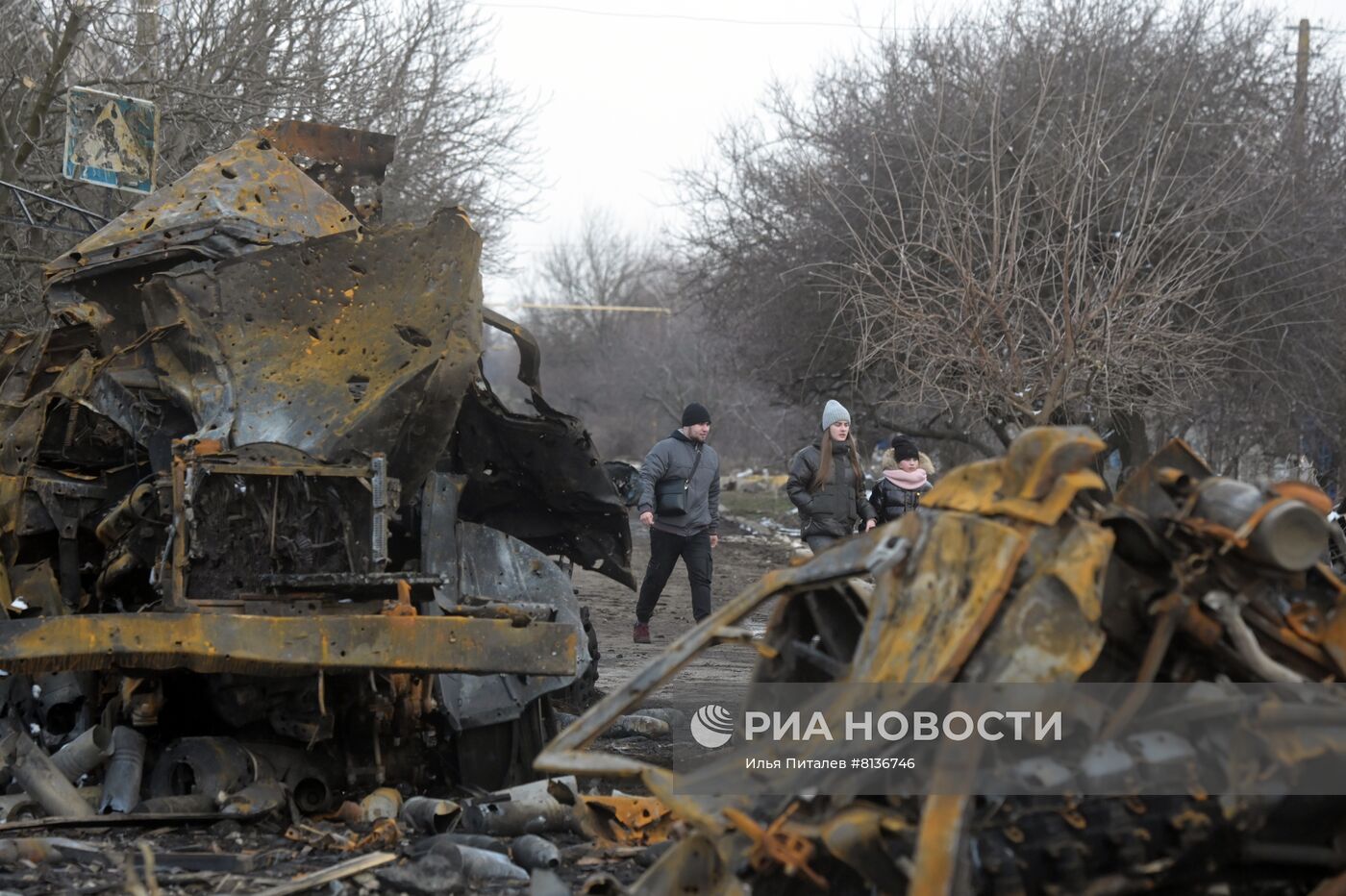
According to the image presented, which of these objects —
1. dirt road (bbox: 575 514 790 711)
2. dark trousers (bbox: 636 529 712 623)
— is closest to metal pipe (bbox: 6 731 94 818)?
dirt road (bbox: 575 514 790 711)

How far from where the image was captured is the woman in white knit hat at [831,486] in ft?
31.8

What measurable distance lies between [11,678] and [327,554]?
5.76 ft

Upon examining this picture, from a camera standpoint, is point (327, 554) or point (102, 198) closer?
point (327, 554)

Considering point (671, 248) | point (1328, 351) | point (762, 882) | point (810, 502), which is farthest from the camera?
point (671, 248)

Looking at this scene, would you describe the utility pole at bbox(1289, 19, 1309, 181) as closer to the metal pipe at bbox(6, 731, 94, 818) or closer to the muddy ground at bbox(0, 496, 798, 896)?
the muddy ground at bbox(0, 496, 798, 896)

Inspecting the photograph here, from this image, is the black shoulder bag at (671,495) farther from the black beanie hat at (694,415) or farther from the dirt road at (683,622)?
the dirt road at (683,622)

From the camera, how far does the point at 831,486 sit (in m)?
9.72

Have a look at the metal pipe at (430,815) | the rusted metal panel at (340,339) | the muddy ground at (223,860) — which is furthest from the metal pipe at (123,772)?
the rusted metal panel at (340,339)

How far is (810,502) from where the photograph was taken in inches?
381

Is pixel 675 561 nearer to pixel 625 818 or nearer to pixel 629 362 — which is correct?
pixel 625 818

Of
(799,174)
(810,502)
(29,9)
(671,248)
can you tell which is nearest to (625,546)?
(810,502)

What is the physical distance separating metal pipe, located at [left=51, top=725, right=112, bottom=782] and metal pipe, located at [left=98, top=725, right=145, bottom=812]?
9 cm

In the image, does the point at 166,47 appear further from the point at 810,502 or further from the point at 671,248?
the point at 810,502

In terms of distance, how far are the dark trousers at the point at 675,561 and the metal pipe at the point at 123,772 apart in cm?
513
